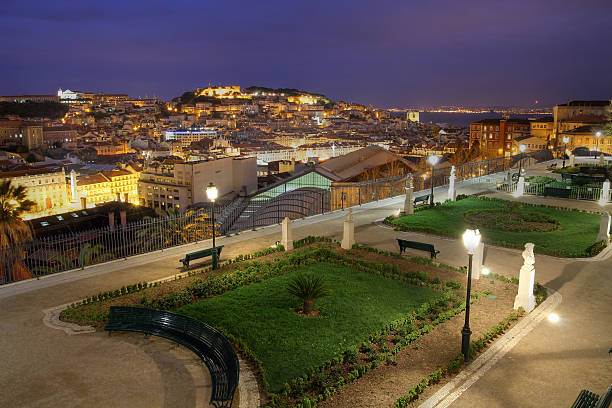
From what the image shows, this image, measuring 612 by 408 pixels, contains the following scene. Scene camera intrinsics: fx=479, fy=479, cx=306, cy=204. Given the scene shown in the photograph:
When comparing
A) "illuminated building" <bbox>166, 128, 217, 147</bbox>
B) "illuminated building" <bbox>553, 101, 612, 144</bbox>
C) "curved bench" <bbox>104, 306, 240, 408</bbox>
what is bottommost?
"curved bench" <bbox>104, 306, 240, 408</bbox>

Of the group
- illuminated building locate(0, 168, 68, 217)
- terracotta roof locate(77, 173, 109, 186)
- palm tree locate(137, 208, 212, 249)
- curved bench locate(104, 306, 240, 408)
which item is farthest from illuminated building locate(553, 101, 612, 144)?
illuminated building locate(0, 168, 68, 217)

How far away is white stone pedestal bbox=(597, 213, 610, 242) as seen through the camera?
1565cm

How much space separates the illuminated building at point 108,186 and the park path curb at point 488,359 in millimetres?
69080

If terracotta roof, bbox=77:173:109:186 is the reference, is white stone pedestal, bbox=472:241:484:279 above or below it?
above

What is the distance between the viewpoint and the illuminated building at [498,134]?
84.7 metres

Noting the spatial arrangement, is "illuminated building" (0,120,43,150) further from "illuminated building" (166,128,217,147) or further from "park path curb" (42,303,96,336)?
"park path curb" (42,303,96,336)

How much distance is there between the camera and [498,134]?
87375 millimetres

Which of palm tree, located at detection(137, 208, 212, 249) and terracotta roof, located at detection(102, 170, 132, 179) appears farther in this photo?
terracotta roof, located at detection(102, 170, 132, 179)

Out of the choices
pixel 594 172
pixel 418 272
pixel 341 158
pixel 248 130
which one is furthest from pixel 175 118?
pixel 418 272

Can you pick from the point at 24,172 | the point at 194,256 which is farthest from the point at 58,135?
the point at 194,256

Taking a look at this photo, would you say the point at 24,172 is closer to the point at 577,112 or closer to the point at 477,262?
the point at 477,262

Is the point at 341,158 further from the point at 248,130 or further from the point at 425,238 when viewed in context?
the point at 248,130

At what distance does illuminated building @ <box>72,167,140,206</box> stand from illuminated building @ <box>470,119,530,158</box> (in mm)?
61668

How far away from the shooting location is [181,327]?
912 centimetres
